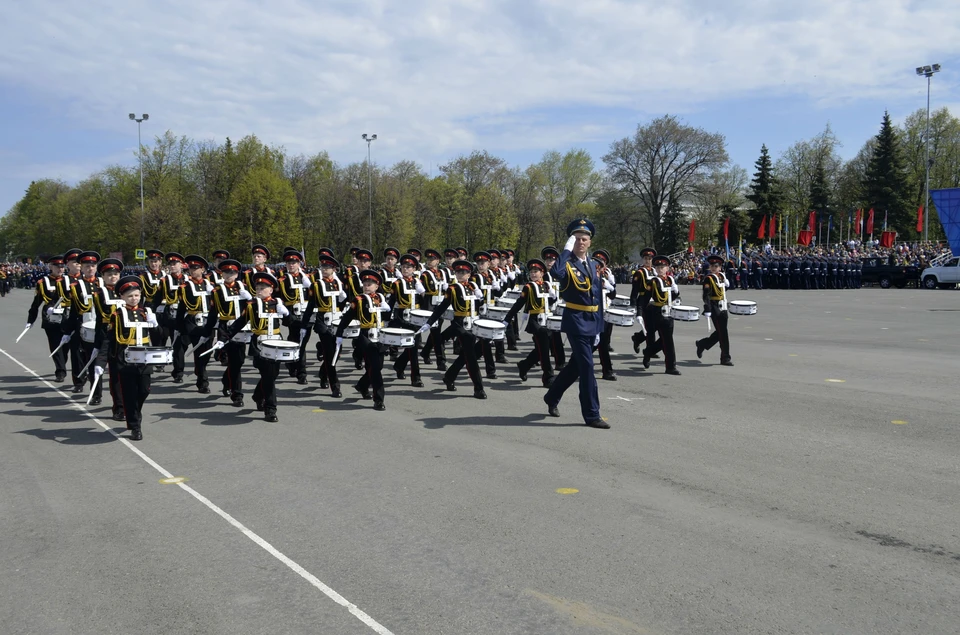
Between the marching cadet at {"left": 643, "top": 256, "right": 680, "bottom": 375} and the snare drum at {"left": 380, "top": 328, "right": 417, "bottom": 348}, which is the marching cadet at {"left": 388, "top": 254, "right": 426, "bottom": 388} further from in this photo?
the marching cadet at {"left": 643, "top": 256, "right": 680, "bottom": 375}

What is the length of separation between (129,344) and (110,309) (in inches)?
42.9

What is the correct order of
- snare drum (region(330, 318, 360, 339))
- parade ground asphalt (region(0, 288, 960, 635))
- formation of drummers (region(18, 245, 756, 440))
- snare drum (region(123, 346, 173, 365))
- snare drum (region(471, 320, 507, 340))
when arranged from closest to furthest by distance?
parade ground asphalt (region(0, 288, 960, 635)) → snare drum (region(123, 346, 173, 365)) → formation of drummers (region(18, 245, 756, 440)) → snare drum (region(330, 318, 360, 339)) → snare drum (region(471, 320, 507, 340))

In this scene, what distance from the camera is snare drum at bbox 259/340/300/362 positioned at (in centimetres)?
934

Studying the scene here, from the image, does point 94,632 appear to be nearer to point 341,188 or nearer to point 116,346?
point 116,346

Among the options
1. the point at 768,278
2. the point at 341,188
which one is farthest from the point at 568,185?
the point at 768,278

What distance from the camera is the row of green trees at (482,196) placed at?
6406cm

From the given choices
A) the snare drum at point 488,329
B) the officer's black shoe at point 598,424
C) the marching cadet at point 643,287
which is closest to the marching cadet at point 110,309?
the snare drum at point 488,329

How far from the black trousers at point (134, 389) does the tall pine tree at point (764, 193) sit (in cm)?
6392

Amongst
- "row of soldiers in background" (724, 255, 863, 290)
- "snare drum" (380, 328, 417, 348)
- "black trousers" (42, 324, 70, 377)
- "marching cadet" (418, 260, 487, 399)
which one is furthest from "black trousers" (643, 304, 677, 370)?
"row of soldiers in background" (724, 255, 863, 290)

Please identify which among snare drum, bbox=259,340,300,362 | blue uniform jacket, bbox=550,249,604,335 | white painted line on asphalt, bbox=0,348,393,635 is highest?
blue uniform jacket, bbox=550,249,604,335

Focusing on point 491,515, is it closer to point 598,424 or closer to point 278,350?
point 598,424

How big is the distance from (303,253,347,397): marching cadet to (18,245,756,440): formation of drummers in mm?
21

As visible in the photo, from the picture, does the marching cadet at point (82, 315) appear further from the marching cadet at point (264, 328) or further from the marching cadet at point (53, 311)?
the marching cadet at point (264, 328)

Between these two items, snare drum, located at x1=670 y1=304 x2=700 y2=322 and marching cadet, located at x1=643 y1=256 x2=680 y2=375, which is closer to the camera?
marching cadet, located at x1=643 y1=256 x2=680 y2=375
